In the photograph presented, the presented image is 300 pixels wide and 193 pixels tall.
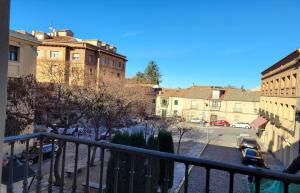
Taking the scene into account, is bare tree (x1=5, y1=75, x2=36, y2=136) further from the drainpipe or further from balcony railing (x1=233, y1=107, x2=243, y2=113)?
balcony railing (x1=233, y1=107, x2=243, y2=113)

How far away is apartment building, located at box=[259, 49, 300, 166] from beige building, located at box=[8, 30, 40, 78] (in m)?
16.5

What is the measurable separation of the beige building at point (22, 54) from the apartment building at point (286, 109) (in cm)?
1648

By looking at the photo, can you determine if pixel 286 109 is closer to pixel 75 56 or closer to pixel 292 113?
pixel 292 113

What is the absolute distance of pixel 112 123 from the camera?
789 inches

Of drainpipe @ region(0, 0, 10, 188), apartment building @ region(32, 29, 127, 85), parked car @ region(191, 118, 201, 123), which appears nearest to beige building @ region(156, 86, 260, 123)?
parked car @ region(191, 118, 201, 123)

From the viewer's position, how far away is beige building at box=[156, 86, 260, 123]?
173 feet

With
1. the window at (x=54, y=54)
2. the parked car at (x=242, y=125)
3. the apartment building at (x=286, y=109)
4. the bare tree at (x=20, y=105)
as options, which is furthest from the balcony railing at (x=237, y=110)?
the bare tree at (x=20, y=105)

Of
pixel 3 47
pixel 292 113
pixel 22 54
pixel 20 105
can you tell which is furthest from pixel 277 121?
pixel 3 47

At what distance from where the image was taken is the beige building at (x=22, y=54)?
20.2 metres

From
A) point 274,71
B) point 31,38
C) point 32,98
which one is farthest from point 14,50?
point 274,71

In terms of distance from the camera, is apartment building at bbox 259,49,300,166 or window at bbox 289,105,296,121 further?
window at bbox 289,105,296,121

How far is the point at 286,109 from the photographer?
78.4 ft

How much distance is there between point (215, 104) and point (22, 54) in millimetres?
37802

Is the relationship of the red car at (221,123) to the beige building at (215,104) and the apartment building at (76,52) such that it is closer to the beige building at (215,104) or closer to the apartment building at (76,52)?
the beige building at (215,104)
